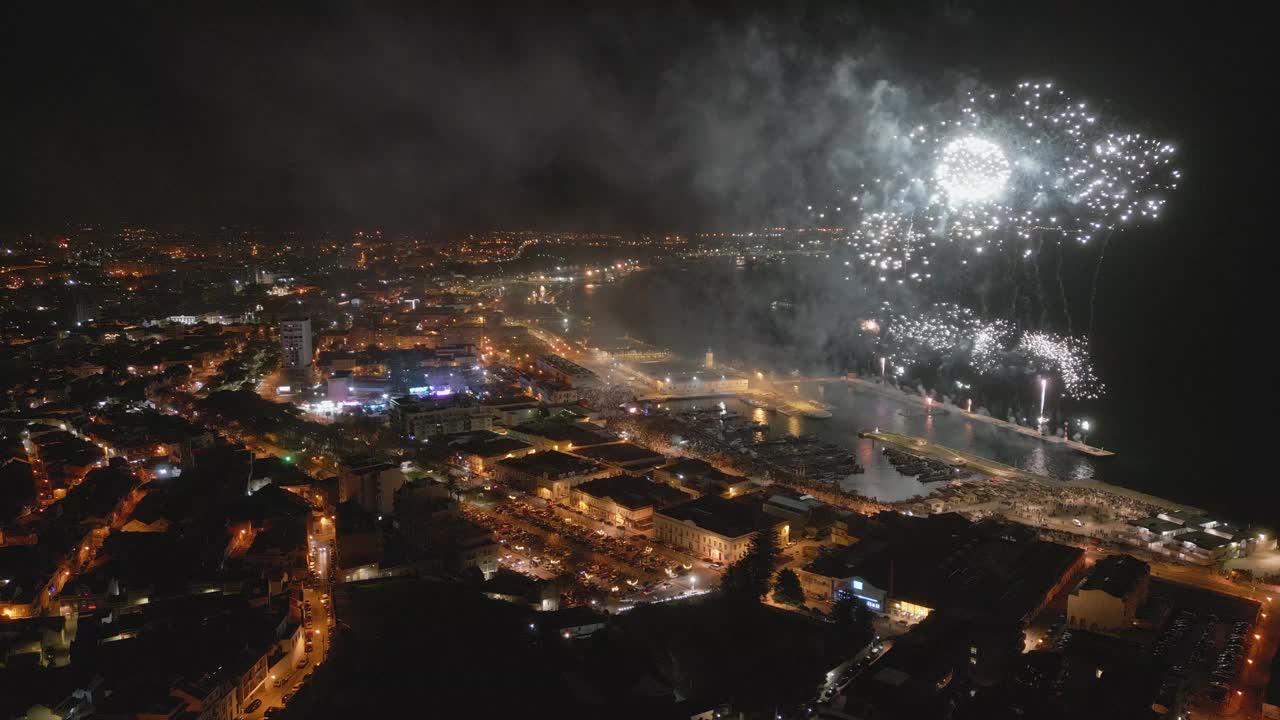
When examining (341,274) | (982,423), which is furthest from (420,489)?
(341,274)

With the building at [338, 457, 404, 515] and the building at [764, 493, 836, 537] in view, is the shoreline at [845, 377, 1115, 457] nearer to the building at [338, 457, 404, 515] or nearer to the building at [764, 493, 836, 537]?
the building at [764, 493, 836, 537]

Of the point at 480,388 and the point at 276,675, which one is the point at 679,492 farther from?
the point at 480,388

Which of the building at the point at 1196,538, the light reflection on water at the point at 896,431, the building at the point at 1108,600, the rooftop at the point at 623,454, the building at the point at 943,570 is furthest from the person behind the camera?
the light reflection on water at the point at 896,431

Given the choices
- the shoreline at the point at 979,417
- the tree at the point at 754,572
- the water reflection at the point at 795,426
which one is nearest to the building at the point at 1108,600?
the tree at the point at 754,572

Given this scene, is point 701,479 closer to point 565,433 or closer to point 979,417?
point 565,433

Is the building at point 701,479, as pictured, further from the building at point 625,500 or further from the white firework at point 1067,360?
the white firework at point 1067,360

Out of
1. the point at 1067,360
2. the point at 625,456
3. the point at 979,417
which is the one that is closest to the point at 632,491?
the point at 625,456
